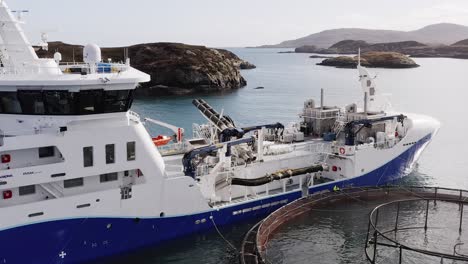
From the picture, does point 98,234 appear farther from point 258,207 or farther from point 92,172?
point 258,207

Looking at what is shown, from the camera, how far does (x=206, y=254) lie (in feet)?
61.5

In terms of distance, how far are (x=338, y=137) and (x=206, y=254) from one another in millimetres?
12624

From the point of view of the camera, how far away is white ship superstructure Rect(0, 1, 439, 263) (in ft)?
51.4

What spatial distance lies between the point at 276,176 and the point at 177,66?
66001 mm

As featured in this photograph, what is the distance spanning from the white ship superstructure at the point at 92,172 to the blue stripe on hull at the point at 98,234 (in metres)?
0.04

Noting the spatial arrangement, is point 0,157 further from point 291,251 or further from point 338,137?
point 338,137

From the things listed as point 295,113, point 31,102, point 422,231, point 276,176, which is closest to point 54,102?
point 31,102

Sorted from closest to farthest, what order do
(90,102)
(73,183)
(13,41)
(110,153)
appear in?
1. (90,102)
2. (73,183)
3. (110,153)
4. (13,41)

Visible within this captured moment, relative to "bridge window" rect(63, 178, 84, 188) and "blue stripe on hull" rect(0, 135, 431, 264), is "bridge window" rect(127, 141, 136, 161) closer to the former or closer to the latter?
"bridge window" rect(63, 178, 84, 188)

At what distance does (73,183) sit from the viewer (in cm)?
1677

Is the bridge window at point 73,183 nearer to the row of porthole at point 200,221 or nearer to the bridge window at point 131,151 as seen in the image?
the bridge window at point 131,151

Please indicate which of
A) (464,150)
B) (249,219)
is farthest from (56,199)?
(464,150)

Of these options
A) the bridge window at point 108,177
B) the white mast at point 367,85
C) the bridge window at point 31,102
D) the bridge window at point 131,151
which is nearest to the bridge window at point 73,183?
the bridge window at point 108,177

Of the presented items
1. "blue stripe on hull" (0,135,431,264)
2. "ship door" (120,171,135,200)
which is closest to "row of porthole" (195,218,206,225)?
"blue stripe on hull" (0,135,431,264)
